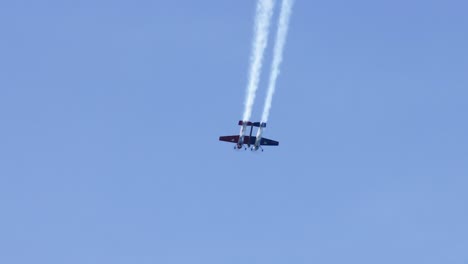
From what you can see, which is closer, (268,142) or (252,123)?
(252,123)

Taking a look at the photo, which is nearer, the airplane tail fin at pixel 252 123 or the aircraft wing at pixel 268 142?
the airplane tail fin at pixel 252 123

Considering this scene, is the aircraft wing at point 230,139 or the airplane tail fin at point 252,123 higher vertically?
the aircraft wing at point 230,139

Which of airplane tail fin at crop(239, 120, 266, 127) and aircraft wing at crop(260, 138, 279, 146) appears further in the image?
aircraft wing at crop(260, 138, 279, 146)

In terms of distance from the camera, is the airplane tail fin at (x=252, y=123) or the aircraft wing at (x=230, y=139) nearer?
the airplane tail fin at (x=252, y=123)

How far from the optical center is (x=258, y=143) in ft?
478

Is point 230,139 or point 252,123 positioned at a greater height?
point 230,139

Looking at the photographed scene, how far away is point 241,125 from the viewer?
142 m

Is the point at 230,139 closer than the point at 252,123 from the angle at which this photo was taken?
No

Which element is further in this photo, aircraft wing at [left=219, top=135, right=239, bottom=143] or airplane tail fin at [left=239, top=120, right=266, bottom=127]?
aircraft wing at [left=219, top=135, right=239, bottom=143]

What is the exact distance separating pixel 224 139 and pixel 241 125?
26.2 ft

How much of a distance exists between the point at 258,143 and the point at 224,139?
15.5ft

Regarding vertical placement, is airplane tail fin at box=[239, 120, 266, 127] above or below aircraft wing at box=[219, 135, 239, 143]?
below
